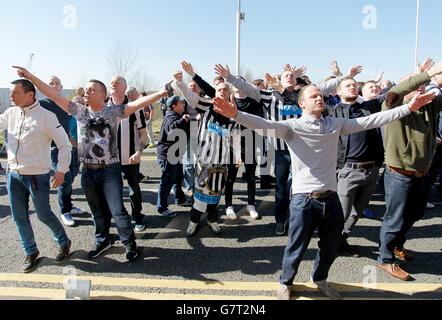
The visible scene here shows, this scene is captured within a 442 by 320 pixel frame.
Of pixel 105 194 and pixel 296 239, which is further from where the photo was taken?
pixel 105 194

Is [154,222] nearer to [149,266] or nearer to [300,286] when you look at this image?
[149,266]

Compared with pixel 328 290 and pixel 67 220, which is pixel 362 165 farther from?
pixel 67 220

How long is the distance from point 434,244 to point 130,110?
159 inches

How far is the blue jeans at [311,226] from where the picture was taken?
8.04 feet

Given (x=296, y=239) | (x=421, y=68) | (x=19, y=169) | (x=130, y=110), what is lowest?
(x=296, y=239)

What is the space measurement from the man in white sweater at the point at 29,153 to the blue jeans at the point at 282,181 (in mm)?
2547

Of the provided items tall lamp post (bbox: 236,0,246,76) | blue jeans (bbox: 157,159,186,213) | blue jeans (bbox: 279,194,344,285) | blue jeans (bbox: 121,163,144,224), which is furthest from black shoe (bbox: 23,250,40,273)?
tall lamp post (bbox: 236,0,246,76)

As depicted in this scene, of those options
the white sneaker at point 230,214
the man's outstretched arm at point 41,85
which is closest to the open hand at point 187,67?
the man's outstretched arm at point 41,85

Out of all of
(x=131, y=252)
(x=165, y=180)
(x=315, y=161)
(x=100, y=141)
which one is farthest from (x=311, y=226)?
(x=165, y=180)

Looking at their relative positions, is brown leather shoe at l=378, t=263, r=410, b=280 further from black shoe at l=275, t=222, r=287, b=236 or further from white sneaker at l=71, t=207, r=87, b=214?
white sneaker at l=71, t=207, r=87, b=214

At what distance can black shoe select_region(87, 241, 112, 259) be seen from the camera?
11.2 feet

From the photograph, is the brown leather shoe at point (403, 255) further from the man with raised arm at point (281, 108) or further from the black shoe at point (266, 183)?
the black shoe at point (266, 183)
